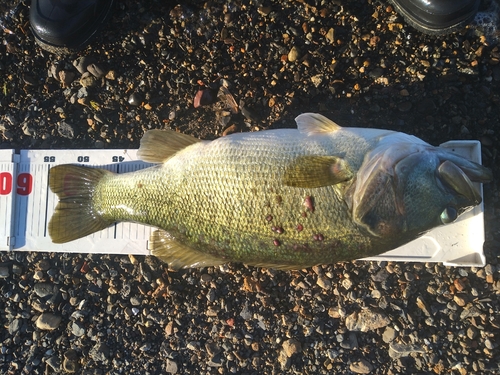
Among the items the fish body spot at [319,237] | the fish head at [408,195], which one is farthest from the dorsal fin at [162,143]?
the fish head at [408,195]

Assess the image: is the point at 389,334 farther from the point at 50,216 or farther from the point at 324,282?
the point at 50,216

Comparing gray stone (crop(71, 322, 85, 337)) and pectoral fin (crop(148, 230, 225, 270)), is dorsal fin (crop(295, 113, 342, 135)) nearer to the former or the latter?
pectoral fin (crop(148, 230, 225, 270))

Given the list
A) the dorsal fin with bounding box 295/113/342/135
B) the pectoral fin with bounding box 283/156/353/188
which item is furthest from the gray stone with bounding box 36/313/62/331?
the dorsal fin with bounding box 295/113/342/135

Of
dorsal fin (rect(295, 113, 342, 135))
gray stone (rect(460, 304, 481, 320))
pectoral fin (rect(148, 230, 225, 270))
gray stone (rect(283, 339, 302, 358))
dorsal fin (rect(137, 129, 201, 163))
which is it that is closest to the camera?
dorsal fin (rect(295, 113, 342, 135))

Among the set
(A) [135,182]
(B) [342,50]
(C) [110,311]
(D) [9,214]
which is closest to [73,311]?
(C) [110,311]

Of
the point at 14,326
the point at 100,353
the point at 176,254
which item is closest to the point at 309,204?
the point at 176,254
